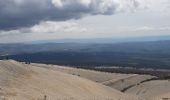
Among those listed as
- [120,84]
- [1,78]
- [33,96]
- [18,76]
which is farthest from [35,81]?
[120,84]

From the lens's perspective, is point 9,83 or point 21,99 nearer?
point 21,99

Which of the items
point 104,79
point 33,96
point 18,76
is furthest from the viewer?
point 104,79

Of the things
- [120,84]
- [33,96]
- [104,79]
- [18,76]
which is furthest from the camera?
[104,79]

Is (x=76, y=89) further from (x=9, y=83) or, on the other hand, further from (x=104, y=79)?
(x=104, y=79)

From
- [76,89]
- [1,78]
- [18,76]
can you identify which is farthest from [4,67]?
[76,89]

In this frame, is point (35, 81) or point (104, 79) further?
point (104, 79)

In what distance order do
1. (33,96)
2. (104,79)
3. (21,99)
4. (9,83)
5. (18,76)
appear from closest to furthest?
(21,99), (33,96), (9,83), (18,76), (104,79)

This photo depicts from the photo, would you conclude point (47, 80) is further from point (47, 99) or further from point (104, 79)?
point (104, 79)

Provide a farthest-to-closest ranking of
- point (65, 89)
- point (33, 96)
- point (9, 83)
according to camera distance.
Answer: point (65, 89) < point (9, 83) < point (33, 96)

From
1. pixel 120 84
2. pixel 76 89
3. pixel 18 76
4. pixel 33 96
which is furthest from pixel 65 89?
pixel 120 84
